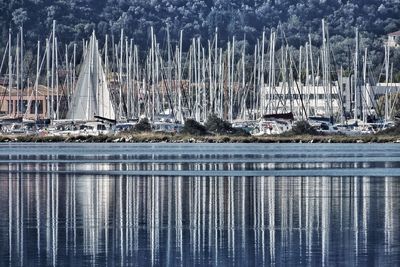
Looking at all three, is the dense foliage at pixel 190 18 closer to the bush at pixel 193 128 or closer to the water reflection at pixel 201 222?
the bush at pixel 193 128

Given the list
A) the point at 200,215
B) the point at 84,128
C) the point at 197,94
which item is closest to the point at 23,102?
the point at 197,94

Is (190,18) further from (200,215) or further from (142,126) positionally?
Result: (200,215)

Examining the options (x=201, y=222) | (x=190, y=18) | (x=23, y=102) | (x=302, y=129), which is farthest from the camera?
(x=190, y=18)

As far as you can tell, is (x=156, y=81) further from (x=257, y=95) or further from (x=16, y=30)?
(x=16, y=30)

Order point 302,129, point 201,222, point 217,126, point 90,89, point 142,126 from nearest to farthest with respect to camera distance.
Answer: point 201,222 → point 90,89 → point 302,129 → point 217,126 → point 142,126

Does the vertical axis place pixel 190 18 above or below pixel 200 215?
above

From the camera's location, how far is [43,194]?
34094 millimetres

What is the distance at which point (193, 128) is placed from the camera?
84812 mm

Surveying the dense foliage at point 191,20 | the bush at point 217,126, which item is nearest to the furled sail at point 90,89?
the bush at point 217,126

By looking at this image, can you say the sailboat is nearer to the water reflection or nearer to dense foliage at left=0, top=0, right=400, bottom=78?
the water reflection

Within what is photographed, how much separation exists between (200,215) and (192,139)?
180ft

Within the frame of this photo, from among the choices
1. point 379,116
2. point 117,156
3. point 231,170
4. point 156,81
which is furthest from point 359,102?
point 231,170

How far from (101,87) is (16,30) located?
86292mm

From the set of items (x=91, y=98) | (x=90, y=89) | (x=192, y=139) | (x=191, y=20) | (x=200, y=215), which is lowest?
(x=192, y=139)
